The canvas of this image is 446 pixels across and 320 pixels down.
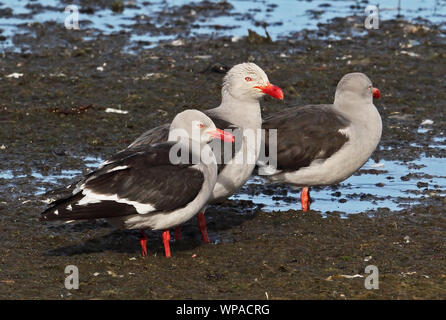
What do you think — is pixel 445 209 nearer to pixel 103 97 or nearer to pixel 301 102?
Answer: pixel 301 102

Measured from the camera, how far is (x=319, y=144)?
32.4 ft

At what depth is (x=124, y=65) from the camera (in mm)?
15805

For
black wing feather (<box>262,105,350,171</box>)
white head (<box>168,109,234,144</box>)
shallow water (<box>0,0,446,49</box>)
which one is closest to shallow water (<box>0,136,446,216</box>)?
black wing feather (<box>262,105,350,171</box>)

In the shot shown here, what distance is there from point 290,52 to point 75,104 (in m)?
4.91

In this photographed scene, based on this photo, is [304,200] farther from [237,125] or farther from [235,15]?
[235,15]

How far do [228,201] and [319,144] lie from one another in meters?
1.28

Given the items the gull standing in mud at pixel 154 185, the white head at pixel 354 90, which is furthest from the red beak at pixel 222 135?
the white head at pixel 354 90

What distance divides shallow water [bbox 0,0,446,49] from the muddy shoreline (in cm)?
63

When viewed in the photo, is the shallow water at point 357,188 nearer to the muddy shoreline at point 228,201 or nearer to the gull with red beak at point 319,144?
the muddy shoreline at point 228,201

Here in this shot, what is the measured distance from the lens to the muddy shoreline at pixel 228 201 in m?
7.44

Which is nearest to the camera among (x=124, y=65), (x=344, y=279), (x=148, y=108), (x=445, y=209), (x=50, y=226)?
(x=344, y=279)

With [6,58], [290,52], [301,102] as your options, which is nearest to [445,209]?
[301,102]

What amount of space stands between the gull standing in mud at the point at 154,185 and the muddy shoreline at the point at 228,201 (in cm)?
44

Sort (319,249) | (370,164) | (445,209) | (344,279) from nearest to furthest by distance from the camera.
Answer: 1. (344,279)
2. (319,249)
3. (445,209)
4. (370,164)
